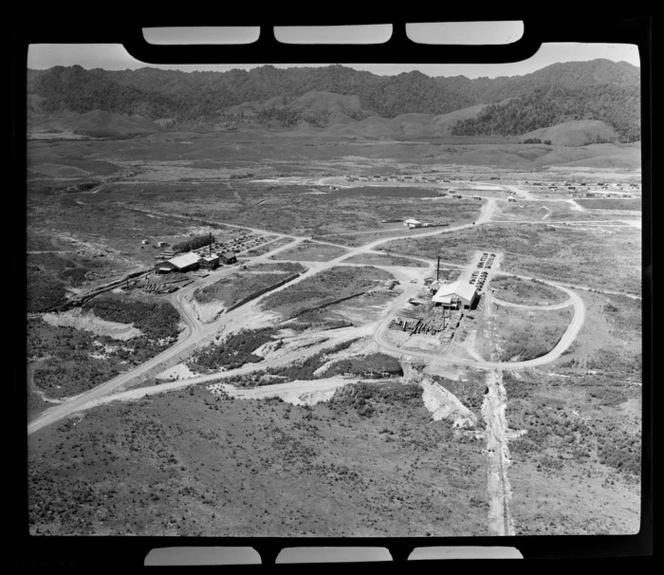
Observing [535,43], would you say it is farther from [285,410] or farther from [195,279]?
[195,279]

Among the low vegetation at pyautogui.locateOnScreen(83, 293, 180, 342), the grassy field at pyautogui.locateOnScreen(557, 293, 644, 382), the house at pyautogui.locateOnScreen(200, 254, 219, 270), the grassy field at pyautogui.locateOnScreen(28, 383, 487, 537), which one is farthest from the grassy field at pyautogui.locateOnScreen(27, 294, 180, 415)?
the grassy field at pyautogui.locateOnScreen(557, 293, 644, 382)

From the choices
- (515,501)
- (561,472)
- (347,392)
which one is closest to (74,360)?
(347,392)

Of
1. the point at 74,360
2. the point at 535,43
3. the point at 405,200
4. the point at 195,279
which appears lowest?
the point at 74,360

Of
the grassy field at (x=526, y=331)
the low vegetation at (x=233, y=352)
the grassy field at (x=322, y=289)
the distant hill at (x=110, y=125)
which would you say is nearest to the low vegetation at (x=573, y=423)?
the grassy field at (x=526, y=331)

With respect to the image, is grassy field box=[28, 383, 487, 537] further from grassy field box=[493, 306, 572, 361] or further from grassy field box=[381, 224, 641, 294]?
grassy field box=[381, 224, 641, 294]

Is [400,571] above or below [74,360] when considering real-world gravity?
below

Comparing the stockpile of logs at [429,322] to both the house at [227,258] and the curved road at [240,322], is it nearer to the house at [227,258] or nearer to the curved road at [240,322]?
the curved road at [240,322]
